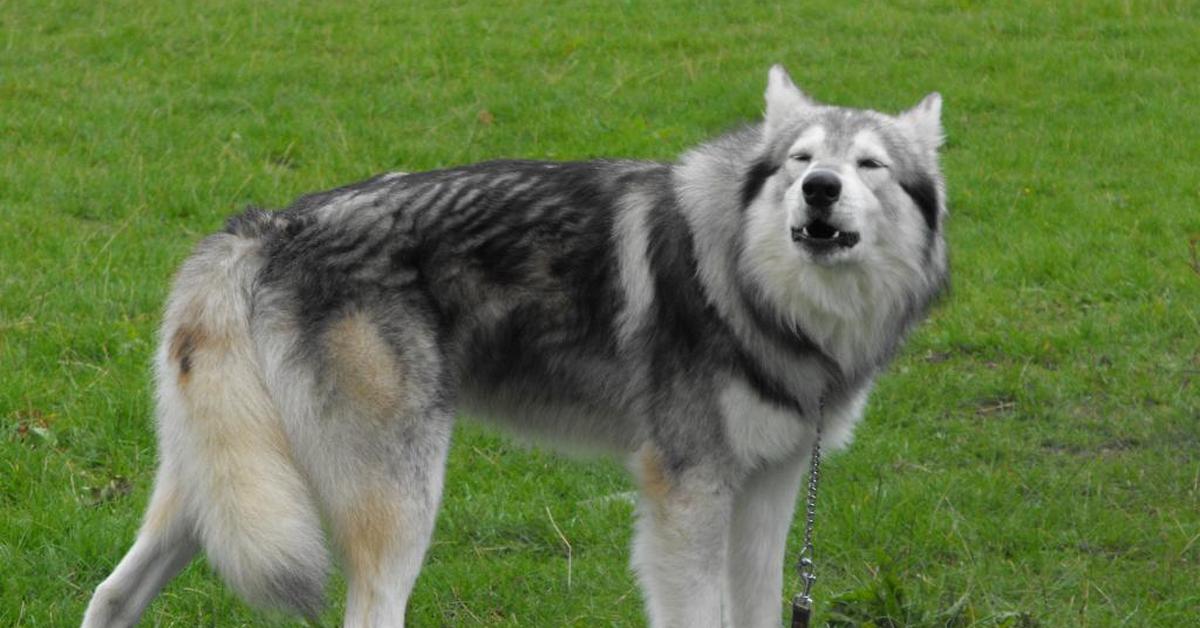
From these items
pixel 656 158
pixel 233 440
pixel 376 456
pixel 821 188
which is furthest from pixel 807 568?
pixel 656 158

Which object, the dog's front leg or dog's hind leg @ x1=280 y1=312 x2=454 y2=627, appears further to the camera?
the dog's front leg

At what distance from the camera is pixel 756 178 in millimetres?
4578

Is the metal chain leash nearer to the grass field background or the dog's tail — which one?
the grass field background

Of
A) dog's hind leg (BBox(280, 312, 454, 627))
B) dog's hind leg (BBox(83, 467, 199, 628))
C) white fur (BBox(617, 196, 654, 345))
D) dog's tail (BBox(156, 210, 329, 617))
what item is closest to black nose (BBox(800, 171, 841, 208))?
white fur (BBox(617, 196, 654, 345))

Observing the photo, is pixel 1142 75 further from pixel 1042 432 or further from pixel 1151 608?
pixel 1151 608

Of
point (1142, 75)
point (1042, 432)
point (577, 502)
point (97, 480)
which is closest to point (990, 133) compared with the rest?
point (1142, 75)

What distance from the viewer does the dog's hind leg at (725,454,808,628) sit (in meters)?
4.77

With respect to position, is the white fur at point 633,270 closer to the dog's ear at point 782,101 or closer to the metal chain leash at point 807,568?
the dog's ear at point 782,101

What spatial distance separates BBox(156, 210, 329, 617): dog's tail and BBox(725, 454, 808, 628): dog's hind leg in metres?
1.34

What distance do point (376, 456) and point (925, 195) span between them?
5.69ft

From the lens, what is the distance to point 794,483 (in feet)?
15.8

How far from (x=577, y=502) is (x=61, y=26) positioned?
7836mm

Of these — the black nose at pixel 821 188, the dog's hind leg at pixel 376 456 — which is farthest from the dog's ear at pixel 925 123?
the dog's hind leg at pixel 376 456

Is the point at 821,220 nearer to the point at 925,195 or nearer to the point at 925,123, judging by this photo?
the point at 925,195
